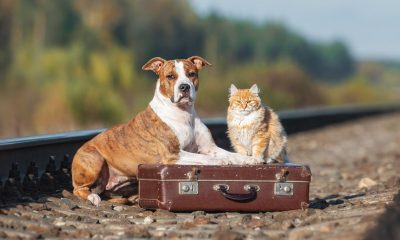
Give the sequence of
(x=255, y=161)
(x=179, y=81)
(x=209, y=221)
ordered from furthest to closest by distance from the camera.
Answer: (x=179, y=81) → (x=255, y=161) → (x=209, y=221)

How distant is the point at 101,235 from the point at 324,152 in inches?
599

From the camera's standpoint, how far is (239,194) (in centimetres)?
950

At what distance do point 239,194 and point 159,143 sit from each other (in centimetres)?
109

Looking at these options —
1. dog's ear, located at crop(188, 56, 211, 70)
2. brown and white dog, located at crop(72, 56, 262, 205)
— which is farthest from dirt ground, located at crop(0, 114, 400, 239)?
dog's ear, located at crop(188, 56, 211, 70)

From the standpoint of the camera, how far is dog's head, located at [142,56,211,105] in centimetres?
1003

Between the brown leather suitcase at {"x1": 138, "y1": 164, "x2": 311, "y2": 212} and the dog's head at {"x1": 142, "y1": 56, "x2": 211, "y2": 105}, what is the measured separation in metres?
0.86

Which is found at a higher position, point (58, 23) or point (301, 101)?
point (58, 23)

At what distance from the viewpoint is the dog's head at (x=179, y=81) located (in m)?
10.0

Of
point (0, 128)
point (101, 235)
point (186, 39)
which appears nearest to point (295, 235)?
point (101, 235)

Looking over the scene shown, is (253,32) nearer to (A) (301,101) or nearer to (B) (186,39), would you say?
(B) (186,39)

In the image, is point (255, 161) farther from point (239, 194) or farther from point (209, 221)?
point (209, 221)

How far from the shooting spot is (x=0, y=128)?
84.6ft

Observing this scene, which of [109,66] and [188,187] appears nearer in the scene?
[188,187]

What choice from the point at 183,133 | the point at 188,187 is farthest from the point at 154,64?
the point at 188,187
